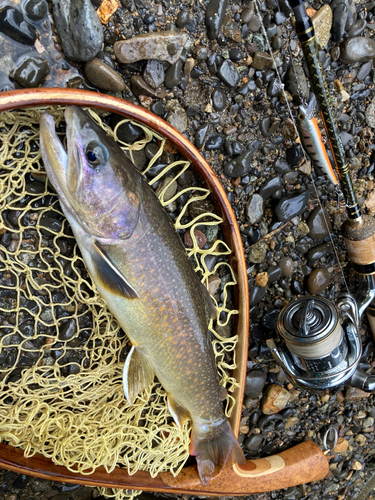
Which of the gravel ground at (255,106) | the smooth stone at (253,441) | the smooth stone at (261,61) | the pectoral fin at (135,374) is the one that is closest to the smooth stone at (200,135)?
the gravel ground at (255,106)

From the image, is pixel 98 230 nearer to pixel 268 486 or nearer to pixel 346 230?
pixel 346 230

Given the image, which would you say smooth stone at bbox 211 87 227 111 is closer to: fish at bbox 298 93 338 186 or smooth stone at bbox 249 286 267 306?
fish at bbox 298 93 338 186

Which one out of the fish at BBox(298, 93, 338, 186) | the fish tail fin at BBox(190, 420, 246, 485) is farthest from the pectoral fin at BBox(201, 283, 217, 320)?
the fish at BBox(298, 93, 338, 186)

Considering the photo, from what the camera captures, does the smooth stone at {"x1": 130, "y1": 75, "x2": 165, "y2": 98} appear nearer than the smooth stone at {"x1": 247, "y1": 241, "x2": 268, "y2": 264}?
Yes

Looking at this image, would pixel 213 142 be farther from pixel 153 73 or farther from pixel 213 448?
pixel 213 448

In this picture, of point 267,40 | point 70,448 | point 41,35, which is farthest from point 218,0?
point 70,448

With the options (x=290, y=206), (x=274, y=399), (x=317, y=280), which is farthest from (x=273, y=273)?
(x=274, y=399)
